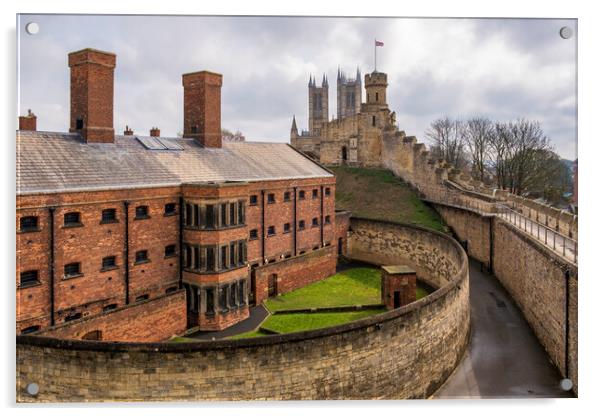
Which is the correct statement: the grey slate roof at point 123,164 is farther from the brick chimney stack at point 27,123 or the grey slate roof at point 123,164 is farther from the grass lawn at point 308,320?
the grass lawn at point 308,320

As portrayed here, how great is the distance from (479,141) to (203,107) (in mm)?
33539

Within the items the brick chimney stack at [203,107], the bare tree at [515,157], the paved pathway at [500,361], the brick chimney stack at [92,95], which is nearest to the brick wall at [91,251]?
the brick chimney stack at [92,95]

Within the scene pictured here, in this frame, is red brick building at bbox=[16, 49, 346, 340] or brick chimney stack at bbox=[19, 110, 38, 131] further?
brick chimney stack at bbox=[19, 110, 38, 131]

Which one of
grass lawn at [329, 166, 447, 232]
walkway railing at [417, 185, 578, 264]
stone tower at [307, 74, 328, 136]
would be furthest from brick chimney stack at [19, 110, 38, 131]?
stone tower at [307, 74, 328, 136]

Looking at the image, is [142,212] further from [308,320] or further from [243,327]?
[308,320]

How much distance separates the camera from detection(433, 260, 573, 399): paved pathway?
1335 centimetres

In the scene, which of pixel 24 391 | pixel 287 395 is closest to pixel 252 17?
pixel 287 395

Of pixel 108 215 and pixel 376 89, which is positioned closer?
pixel 108 215

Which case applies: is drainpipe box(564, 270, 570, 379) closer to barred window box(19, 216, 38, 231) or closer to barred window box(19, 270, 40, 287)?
barred window box(19, 270, 40, 287)

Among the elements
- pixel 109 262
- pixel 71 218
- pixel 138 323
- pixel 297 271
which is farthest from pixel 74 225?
pixel 297 271

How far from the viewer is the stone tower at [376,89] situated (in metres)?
51.7

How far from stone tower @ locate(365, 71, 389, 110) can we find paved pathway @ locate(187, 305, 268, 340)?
112 feet

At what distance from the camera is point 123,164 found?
2050 centimetres

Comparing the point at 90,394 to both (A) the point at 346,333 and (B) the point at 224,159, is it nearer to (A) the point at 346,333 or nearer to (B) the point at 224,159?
(A) the point at 346,333
